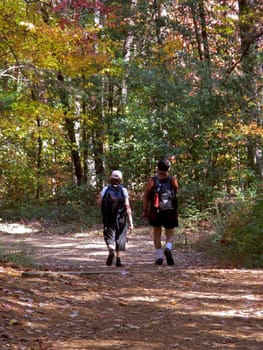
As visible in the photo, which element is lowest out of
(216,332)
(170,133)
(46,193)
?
(216,332)

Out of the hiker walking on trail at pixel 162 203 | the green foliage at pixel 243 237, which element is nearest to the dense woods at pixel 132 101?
the green foliage at pixel 243 237

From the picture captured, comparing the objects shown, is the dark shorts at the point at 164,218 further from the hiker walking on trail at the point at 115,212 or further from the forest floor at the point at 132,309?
the forest floor at the point at 132,309

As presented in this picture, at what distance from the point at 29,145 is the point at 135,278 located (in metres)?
20.7

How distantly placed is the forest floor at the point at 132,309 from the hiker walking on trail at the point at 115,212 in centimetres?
97

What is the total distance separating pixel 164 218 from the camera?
9.93 m

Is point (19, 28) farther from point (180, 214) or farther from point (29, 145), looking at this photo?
point (29, 145)

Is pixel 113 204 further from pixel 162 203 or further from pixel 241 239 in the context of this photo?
pixel 241 239

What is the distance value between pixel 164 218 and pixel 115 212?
89 cm

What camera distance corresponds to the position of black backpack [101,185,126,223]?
31.9ft

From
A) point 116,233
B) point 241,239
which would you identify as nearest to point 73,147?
point 241,239

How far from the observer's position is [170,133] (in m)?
20.9

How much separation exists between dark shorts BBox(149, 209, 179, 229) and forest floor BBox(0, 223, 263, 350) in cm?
104

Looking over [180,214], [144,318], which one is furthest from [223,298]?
[180,214]

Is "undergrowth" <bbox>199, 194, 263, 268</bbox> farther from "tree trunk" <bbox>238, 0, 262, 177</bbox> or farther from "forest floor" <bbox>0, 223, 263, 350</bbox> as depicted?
"tree trunk" <bbox>238, 0, 262, 177</bbox>
